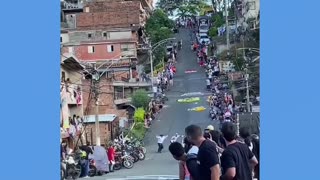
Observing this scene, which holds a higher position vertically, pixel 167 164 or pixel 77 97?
pixel 77 97

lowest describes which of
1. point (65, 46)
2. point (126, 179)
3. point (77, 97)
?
point (126, 179)

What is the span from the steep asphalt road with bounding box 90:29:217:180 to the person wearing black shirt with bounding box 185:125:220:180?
41.6 inches

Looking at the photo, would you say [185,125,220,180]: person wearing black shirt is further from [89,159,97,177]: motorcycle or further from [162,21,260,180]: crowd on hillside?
[89,159,97,177]: motorcycle

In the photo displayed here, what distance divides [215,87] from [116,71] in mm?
896

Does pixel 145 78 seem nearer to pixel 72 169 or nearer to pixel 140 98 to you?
pixel 140 98

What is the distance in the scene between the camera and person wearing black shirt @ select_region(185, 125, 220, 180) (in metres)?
4.33

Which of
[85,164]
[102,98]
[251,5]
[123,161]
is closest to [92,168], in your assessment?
[85,164]

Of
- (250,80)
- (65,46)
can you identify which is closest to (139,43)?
(65,46)

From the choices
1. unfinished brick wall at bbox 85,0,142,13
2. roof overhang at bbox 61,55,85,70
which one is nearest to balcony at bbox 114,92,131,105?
roof overhang at bbox 61,55,85,70

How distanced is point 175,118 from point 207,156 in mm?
1340

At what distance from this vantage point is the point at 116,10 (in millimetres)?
5852

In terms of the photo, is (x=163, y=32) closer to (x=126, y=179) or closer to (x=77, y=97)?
(x=77, y=97)

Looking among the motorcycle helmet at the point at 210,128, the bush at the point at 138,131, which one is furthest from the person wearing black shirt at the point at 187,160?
the bush at the point at 138,131

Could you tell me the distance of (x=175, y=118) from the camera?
223 inches
